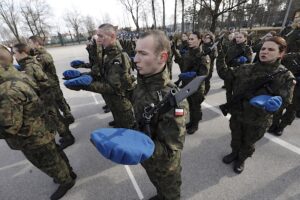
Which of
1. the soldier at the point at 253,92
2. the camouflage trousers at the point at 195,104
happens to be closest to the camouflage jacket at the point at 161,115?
the soldier at the point at 253,92

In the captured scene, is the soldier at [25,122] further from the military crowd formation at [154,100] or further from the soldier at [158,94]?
the soldier at [158,94]

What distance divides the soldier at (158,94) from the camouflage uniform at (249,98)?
135 centimetres

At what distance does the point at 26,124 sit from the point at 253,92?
104 inches

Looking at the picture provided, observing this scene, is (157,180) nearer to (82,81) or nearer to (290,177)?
(82,81)

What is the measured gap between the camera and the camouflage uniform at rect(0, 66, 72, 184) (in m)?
1.85

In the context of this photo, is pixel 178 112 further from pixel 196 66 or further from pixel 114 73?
pixel 196 66

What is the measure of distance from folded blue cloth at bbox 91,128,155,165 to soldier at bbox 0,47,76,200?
121cm

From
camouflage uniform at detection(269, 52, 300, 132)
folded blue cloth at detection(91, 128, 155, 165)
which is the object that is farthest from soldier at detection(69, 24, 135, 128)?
camouflage uniform at detection(269, 52, 300, 132)

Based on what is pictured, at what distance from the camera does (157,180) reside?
1.91 metres

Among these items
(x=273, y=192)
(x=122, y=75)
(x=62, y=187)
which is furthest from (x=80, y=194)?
(x=273, y=192)

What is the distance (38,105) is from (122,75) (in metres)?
1.19

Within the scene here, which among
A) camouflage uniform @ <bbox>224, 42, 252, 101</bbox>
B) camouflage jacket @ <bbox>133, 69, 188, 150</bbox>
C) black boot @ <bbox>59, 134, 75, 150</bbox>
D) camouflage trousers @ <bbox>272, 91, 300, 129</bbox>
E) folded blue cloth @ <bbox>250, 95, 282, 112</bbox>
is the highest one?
camouflage jacket @ <bbox>133, 69, 188, 150</bbox>

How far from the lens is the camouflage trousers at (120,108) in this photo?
132 inches

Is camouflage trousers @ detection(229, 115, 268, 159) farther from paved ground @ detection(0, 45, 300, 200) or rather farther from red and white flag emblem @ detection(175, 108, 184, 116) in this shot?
red and white flag emblem @ detection(175, 108, 184, 116)
